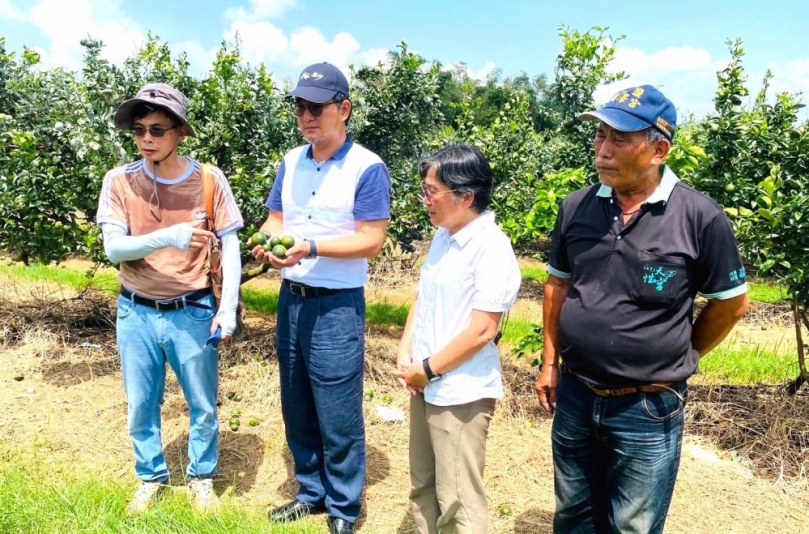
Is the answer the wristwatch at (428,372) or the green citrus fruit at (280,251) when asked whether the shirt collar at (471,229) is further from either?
the green citrus fruit at (280,251)

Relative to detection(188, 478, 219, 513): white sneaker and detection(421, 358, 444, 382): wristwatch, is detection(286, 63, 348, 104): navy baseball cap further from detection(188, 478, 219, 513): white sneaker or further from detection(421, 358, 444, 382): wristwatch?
detection(188, 478, 219, 513): white sneaker

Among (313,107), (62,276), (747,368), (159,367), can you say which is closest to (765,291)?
(747,368)

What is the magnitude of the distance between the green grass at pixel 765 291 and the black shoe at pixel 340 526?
876 cm

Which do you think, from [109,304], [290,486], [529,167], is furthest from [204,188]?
[529,167]

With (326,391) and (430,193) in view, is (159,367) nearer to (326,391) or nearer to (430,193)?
(326,391)

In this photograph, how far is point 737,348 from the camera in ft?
24.6

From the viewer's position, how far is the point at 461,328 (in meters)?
2.59

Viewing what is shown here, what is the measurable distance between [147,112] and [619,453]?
267 cm

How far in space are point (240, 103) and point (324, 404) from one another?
135 inches

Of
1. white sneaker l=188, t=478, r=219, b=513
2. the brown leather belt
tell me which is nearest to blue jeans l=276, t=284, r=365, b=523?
white sneaker l=188, t=478, r=219, b=513

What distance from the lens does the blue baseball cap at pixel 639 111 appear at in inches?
87.8

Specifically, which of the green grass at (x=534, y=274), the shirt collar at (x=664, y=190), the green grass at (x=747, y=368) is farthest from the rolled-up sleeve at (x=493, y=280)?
the green grass at (x=534, y=274)

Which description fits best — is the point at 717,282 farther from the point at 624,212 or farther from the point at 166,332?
the point at 166,332

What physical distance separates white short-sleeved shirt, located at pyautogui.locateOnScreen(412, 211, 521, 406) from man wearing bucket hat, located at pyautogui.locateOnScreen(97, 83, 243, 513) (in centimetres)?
113
